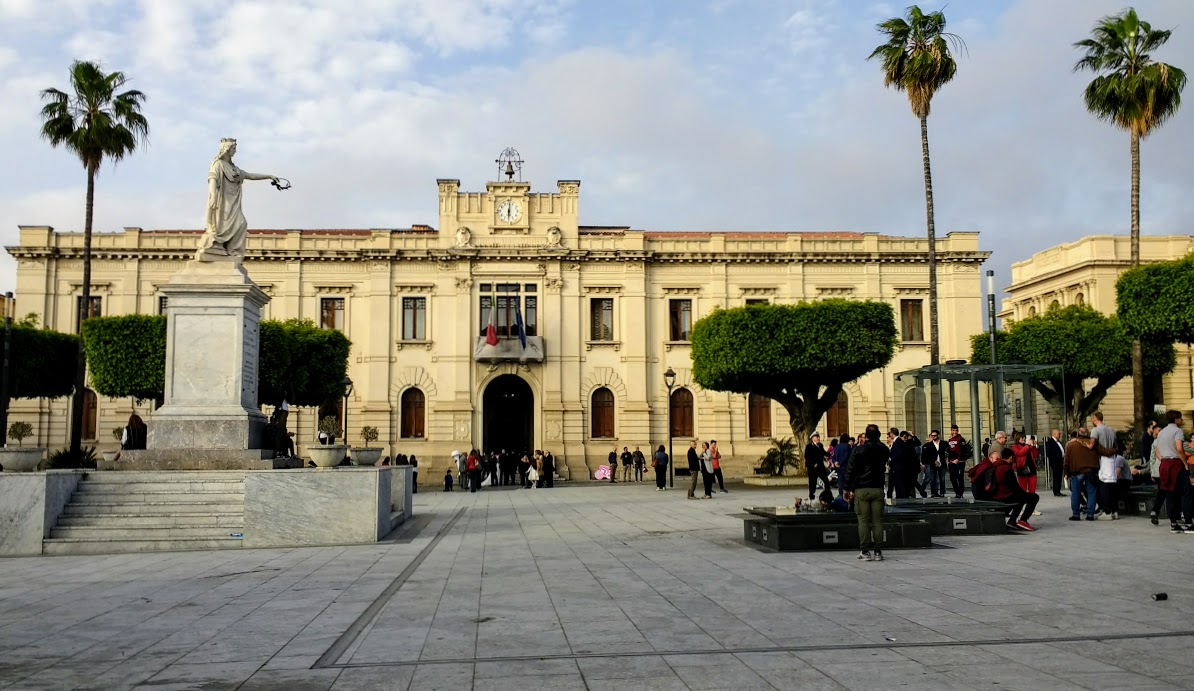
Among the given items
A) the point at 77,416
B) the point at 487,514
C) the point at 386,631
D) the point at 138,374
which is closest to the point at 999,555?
the point at 386,631

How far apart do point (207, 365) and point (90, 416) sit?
2995 cm

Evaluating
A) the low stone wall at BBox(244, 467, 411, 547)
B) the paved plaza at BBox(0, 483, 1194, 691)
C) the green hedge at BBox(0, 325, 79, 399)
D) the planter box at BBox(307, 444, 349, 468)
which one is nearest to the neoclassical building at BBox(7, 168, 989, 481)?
the green hedge at BBox(0, 325, 79, 399)

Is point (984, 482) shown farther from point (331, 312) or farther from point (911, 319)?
point (331, 312)

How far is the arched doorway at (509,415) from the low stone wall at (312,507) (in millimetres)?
29977

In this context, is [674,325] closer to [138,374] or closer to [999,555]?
[138,374]

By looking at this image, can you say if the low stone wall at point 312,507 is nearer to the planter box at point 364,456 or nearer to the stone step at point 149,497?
the stone step at point 149,497

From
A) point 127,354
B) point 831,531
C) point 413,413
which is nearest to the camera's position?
point 831,531

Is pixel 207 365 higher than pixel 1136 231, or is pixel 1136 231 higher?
pixel 1136 231

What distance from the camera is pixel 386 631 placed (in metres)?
7.13

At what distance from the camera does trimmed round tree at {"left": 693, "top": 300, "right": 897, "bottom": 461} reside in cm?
3269

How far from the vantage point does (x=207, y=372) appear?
16.1 metres

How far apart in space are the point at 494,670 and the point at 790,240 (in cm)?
4035

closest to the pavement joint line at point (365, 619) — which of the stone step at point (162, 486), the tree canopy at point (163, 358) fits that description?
the stone step at point (162, 486)

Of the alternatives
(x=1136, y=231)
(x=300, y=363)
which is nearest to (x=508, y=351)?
(x=300, y=363)
